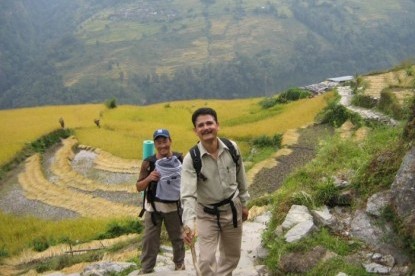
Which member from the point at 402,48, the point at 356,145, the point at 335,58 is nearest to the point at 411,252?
the point at 356,145

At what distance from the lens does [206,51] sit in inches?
5064

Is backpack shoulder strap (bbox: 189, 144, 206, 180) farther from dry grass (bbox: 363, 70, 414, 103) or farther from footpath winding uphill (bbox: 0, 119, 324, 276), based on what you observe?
dry grass (bbox: 363, 70, 414, 103)

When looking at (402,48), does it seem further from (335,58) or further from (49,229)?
(49,229)

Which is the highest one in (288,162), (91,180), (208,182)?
(208,182)

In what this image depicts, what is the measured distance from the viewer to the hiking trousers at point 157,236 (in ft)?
20.1

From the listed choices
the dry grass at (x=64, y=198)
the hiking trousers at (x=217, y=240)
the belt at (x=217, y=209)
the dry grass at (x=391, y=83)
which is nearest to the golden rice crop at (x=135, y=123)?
the dry grass at (x=64, y=198)

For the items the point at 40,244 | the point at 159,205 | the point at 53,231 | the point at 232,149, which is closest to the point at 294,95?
the point at 53,231

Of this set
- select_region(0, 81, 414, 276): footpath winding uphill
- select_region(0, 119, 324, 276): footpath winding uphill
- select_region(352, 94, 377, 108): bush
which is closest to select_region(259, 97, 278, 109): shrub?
select_region(0, 81, 414, 276): footpath winding uphill

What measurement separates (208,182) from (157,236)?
6.43ft

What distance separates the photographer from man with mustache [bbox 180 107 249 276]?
4449 mm

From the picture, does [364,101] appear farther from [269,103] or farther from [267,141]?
[269,103]

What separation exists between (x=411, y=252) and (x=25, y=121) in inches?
1209

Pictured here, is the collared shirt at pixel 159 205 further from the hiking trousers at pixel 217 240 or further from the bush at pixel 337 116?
the bush at pixel 337 116

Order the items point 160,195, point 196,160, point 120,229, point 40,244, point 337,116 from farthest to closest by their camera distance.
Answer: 1. point 337,116
2. point 120,229
3. point 40,244
4. point 160,195
5. point 196,160
